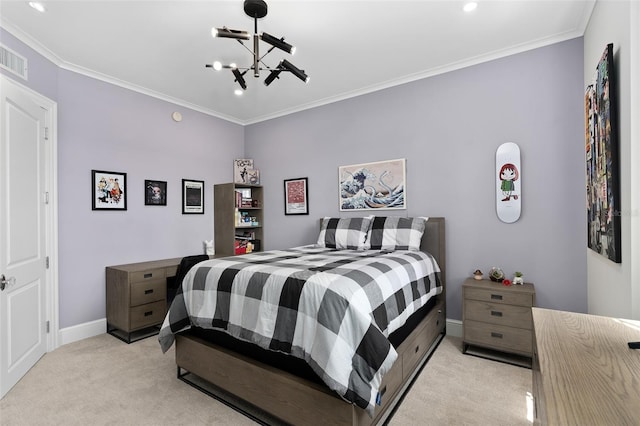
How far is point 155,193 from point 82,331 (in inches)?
65.3

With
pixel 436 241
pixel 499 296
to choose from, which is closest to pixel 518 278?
pixel 499 296

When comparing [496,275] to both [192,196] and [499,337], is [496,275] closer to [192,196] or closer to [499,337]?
[499,337]

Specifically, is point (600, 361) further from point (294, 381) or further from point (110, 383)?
point (110, 383)

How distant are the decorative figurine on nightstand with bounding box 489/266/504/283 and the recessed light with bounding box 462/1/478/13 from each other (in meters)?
2.20

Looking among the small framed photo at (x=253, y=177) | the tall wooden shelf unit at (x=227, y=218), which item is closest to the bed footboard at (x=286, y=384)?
the tall wooden shelf unit at (x=227, y=218)

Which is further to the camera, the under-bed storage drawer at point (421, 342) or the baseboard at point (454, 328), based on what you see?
the baseboard at point (454, 328)

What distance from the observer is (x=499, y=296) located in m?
2.60

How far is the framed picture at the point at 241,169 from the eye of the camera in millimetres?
4814

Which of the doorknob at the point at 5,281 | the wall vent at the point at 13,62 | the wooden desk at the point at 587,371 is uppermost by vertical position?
the wall vent at the point at 13,62

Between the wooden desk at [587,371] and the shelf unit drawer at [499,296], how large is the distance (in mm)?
1357

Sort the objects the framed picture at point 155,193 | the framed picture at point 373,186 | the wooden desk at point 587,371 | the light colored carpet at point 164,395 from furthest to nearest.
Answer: the framed picture at point 155,193, the framed picture at point 373,186, the light colored carpet at point 164,395, the wooden desk at point 587,371

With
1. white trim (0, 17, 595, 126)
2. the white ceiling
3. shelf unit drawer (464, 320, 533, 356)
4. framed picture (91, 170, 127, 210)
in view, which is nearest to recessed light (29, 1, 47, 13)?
the white ceiling

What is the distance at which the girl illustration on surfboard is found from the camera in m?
2.88

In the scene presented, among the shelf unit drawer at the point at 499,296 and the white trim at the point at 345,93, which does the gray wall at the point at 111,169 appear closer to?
the white trim at the point at 345,93
